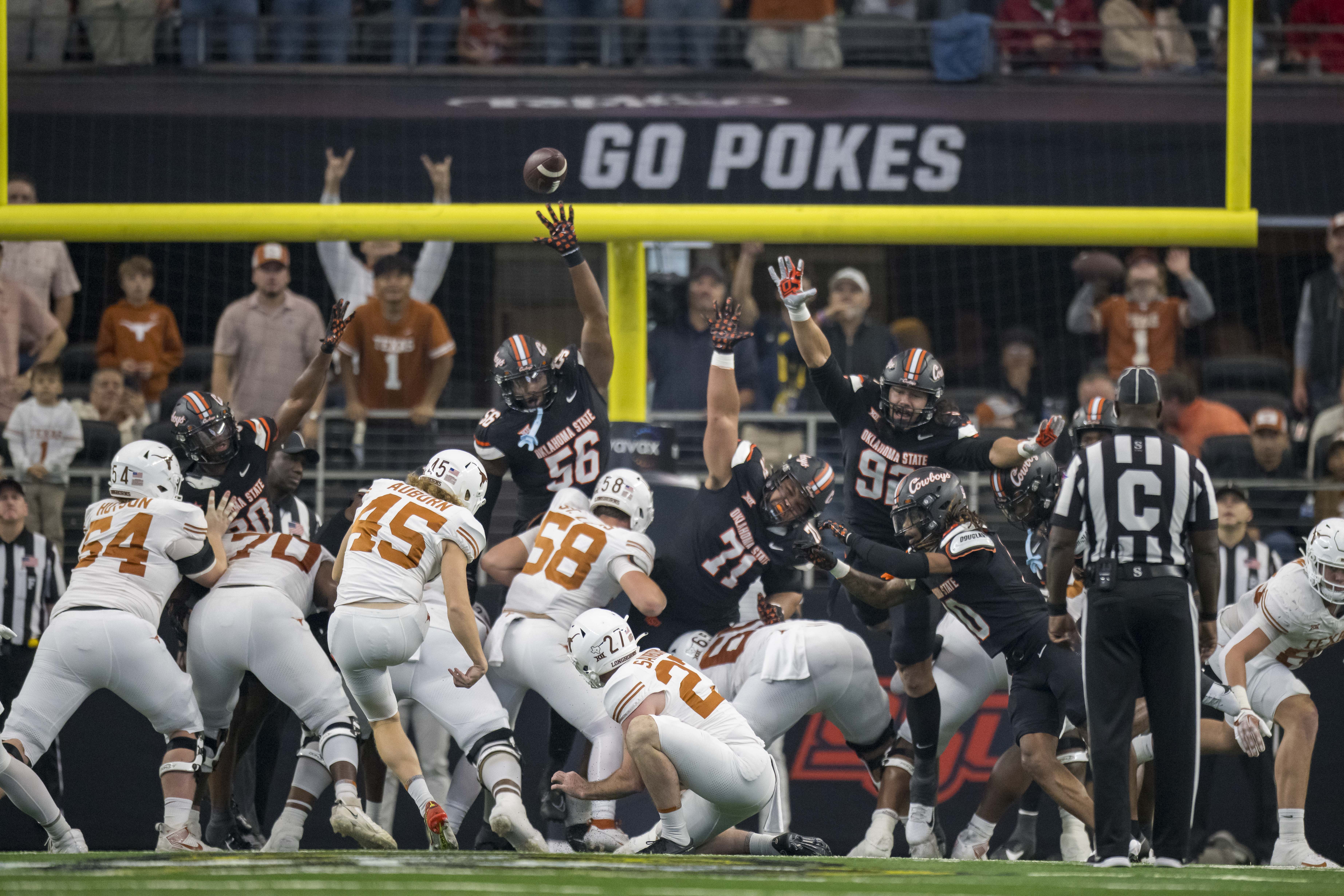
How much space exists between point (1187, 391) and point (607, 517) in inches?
187

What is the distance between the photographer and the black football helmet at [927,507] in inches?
305

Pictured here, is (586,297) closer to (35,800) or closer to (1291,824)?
(35,800)

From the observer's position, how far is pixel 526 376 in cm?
838

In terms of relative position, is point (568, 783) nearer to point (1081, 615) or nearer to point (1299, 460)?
point (1081, 615)

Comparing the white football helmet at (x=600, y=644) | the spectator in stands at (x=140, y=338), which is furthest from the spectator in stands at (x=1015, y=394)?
the spectator in stands at (x=140, y=338)

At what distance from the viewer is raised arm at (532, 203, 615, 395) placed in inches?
325

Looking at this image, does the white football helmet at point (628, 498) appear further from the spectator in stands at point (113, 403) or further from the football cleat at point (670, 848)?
the spectator in stands at point (113, 403)

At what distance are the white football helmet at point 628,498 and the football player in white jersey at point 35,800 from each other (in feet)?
9.53

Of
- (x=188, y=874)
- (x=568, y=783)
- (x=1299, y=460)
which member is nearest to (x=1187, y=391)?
(x=1299, y=460)

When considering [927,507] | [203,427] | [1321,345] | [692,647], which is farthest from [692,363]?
[1321,345]

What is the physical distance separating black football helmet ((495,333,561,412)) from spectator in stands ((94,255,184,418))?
12.9 ft

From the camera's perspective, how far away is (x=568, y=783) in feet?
22.9

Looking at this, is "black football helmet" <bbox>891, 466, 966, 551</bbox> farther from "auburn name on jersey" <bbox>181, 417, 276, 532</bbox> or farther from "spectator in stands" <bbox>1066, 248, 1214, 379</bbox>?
"spectator in stands" <bbox>1066, 248, 1214, 379</bbox>

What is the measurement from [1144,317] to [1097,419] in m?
3.34
